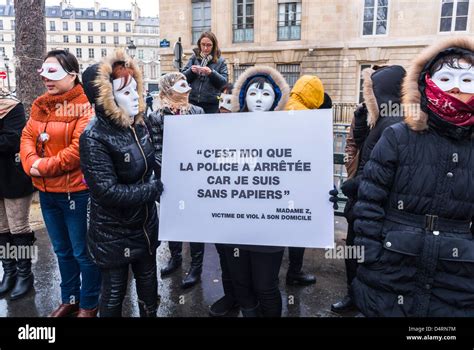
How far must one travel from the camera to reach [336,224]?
577cm

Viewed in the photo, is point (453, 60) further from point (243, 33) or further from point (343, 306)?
point (243, 33)

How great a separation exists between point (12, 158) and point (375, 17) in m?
23.7

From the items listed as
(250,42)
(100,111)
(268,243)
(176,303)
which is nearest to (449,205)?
(268,243)

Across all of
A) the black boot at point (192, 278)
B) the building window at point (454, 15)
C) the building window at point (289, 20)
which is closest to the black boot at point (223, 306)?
the black boot at point (192, 278)

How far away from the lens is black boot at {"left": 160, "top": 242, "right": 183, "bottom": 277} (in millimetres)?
4227

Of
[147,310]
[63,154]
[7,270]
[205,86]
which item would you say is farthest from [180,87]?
[7,270]

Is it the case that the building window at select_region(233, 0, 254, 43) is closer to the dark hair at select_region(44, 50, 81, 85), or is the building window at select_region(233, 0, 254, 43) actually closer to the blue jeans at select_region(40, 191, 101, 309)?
the dark hair at select_region(44, 50, 81, 85)

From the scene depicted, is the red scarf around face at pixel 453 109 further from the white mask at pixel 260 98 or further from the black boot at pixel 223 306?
the black boot at pixel 223 306

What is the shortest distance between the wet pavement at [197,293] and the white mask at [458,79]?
7.25ft

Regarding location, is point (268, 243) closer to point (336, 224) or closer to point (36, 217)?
point (336, 224)

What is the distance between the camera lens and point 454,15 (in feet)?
70.0

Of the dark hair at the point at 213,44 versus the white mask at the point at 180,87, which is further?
the dark hair at the point at 213,44

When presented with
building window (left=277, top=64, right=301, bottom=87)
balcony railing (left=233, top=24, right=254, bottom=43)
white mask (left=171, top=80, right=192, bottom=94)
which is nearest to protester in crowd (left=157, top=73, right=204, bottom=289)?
white mask (left=171, top=80, right=192, bottom=94)

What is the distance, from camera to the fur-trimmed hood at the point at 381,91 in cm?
288
